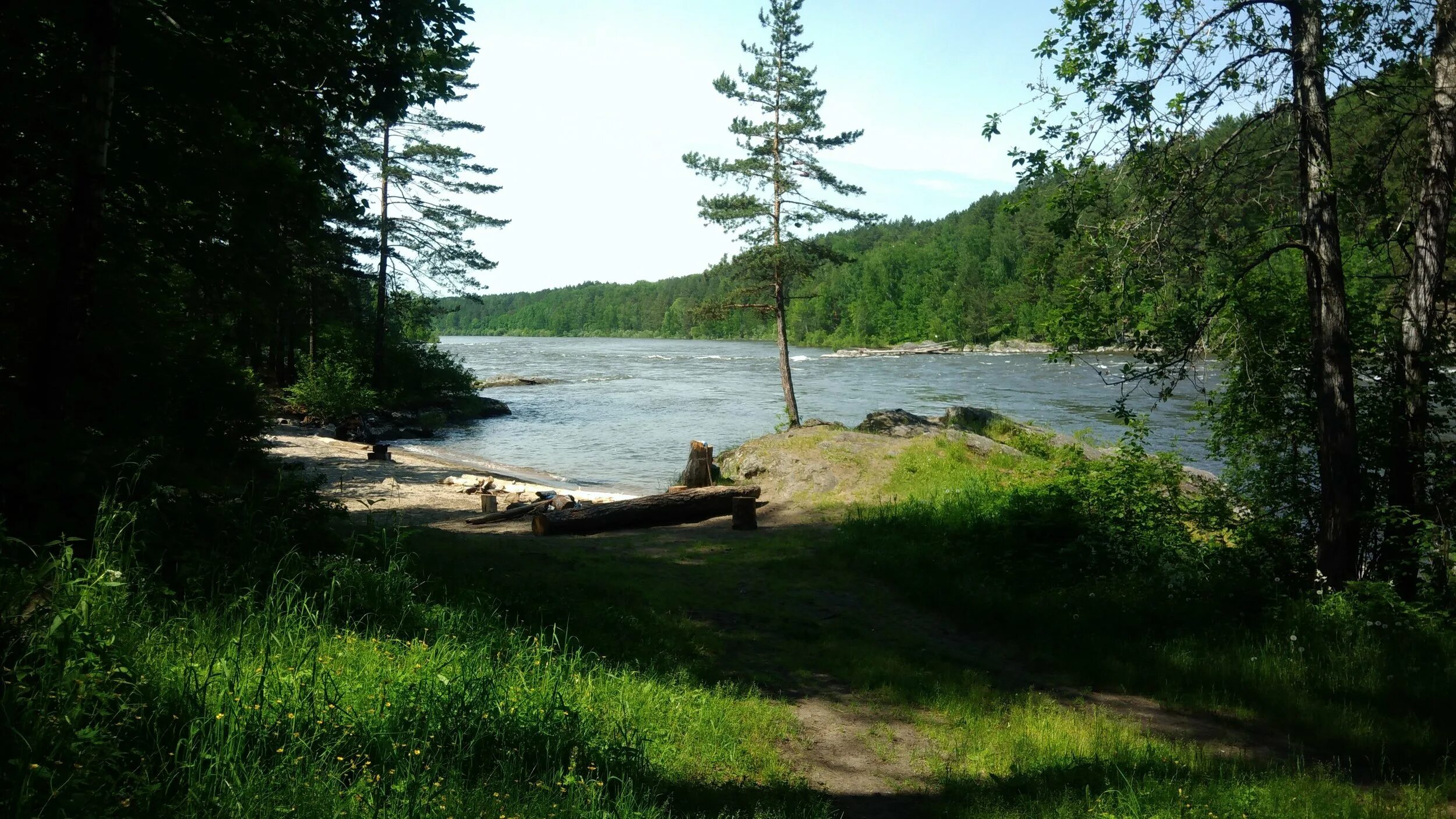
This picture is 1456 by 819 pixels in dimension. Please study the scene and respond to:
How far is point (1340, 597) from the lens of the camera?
25.4ft

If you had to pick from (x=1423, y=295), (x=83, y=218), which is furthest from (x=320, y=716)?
(x=1423, y=295)

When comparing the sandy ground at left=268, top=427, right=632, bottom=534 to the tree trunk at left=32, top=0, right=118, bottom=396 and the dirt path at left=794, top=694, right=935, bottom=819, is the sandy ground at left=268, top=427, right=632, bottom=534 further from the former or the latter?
the dirt path at left=794, top=694, right=935, bottom=819

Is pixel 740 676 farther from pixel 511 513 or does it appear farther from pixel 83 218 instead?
pixel 511 513

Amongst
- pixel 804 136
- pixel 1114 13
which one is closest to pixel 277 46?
pixel 1114 13

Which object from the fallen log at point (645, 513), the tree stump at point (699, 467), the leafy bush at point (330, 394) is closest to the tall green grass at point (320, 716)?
the fallen log at point (645, 513)

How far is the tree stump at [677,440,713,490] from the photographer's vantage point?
17516 millimetres

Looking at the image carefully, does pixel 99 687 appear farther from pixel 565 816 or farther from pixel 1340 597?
pixel 1340 597

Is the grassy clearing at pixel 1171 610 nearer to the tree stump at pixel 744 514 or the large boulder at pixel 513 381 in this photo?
the tree stump at pixel 744 514

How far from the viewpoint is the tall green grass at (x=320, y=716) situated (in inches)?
118

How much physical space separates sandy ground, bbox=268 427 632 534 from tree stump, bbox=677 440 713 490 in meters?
1.61

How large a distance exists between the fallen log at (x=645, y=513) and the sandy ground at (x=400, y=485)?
24.3 inches

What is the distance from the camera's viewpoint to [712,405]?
136 ft

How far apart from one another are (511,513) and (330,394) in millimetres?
20051

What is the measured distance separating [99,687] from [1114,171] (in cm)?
972
